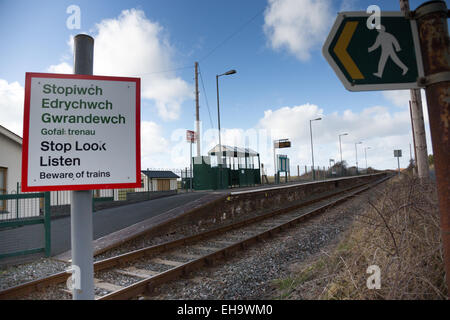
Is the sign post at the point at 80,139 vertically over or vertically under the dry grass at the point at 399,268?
over

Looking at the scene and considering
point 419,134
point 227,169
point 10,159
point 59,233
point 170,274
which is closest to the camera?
point 170,274

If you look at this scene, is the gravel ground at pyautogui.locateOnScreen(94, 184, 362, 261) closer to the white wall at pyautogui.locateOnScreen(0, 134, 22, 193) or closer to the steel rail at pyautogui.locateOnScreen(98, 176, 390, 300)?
the steel rail at pyautogui.locateOnScreen(98, 176, 390, 300)

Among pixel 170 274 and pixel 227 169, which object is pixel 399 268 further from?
pixel 227 169

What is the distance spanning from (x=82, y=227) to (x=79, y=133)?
65 cm

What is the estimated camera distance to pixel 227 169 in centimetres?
2203

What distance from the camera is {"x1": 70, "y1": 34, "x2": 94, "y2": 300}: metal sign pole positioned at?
1.82 m

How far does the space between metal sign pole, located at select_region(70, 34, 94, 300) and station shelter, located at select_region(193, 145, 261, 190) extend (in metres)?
18.3

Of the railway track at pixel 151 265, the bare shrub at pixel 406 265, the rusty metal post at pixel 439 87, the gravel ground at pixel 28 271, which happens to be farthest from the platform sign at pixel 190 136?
the rusty metal post at pixel 439 87

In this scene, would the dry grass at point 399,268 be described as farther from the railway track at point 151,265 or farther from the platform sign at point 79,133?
the platform sign at point 79,133

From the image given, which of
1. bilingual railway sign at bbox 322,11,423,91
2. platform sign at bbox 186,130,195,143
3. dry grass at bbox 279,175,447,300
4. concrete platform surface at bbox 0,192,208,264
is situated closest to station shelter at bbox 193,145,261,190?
platform sign at bbox 186,130,195,143

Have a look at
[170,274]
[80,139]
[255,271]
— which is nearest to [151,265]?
[170,274]

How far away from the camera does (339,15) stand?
186 centimetres

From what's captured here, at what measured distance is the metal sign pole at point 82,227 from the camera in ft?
5.96
